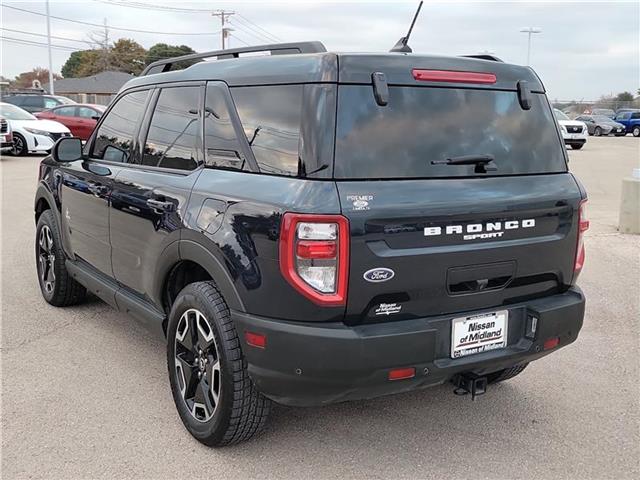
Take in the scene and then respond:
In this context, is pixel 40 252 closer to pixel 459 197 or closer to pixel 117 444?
pixel 117 444

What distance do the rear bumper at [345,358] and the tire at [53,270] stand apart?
114 inches

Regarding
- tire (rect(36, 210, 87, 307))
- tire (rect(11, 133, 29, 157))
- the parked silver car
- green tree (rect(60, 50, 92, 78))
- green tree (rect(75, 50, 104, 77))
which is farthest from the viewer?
green tree (rect(60, 50, 92, 78))

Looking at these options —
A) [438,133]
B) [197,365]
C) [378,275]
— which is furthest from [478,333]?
[197,365]

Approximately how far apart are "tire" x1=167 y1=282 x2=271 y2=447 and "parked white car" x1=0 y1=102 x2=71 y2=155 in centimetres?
1668

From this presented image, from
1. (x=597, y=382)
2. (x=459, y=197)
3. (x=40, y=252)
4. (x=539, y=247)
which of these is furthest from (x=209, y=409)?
(x=40, y=252)

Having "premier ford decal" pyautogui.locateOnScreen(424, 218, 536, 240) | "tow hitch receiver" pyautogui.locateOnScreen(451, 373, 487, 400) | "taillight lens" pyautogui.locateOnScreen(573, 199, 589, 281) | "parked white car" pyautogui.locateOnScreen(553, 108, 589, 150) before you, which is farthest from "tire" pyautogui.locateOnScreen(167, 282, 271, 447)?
"parked white car" pyautogui.locateOnScreen(553, 108, 589, 150)

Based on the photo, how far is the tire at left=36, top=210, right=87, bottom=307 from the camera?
5109 millimetres

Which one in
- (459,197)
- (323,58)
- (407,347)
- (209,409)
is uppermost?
(323,58)

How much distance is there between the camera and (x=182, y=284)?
3527 millimetres

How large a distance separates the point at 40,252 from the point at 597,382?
465cm

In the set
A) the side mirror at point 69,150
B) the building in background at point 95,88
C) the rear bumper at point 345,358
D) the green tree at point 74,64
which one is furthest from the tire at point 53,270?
the green tree at point 74,64

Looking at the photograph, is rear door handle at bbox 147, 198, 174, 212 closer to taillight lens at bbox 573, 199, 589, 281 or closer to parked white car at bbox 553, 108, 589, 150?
taillight lens at bbox 573, 199, 589, 281

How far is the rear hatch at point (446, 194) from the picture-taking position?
2.64m

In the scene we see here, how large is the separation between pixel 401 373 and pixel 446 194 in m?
0.83
